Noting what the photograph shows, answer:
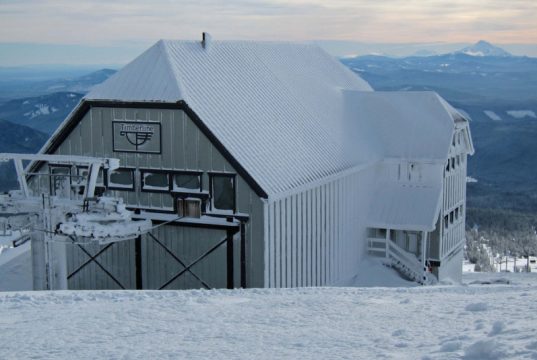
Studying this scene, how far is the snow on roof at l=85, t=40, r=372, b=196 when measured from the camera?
20984mm

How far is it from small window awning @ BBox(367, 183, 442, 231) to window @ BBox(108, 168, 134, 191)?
979cm

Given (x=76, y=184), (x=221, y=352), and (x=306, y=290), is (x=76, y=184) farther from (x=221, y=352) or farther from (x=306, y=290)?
(x=221, y=352)

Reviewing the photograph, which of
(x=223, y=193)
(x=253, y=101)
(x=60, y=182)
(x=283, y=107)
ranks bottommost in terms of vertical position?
(x=223, y=193)

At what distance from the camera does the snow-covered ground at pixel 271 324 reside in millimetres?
8773

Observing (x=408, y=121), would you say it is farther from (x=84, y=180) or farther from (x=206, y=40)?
(x=84, y=180)

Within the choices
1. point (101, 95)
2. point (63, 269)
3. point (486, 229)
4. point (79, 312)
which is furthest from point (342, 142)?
point (486, 229)

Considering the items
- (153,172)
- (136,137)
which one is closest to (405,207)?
(153,172)

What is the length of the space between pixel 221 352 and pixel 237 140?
1260cm

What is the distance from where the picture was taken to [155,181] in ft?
71.3

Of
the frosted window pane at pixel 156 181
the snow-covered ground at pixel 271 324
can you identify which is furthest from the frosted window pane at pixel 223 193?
the snow-covered ground at pixel 271 324

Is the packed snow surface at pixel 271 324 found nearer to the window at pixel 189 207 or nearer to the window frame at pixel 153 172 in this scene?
the window at pixel 189 207

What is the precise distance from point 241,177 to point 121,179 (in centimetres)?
450

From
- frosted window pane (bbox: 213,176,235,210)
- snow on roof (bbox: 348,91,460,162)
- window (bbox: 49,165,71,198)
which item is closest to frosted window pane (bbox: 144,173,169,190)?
frosted window pane (bbox: 213,176,235,210)

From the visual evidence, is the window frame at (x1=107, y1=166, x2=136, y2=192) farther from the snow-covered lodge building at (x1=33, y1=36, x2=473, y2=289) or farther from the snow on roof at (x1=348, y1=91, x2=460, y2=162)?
the snow on roof at (x1=348, y1=91, x2=460, y2=162)
